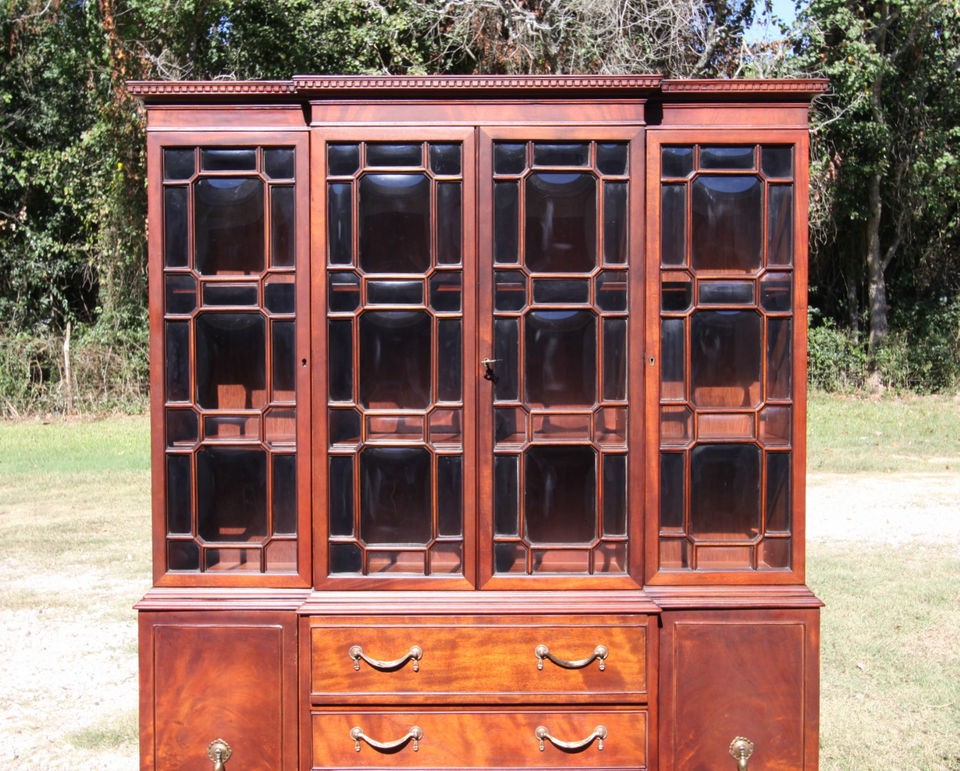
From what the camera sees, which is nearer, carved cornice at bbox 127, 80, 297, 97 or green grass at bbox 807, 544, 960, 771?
carved cornice at bbox 127, 80, 297, 97

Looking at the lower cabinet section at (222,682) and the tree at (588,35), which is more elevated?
the tree at (588,35)

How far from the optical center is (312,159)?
9.02 feet

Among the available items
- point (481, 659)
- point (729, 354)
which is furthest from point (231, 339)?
point (729, 354)

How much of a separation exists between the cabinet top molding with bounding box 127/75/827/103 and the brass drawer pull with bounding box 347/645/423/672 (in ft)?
5.20

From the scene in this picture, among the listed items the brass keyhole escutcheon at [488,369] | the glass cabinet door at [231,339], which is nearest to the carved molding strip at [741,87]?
the brass keyhole escutcheon at [488,369]

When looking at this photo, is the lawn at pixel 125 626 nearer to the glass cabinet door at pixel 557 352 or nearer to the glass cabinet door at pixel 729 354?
the glass cabinet door at pixel 729 354

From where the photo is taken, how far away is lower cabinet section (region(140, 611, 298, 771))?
276 cm

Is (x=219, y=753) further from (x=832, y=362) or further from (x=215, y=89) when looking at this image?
(x=832, y=362)

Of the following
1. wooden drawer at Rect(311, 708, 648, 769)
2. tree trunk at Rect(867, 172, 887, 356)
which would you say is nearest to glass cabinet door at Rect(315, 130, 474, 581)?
wooden drawer at Rect(311, 708, 648, 769)

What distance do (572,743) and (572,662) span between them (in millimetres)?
243

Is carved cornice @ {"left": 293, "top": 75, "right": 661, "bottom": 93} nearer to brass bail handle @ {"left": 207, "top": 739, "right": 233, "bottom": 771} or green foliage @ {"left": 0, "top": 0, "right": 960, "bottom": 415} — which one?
brass bail handle @ {"left": 207, "top": 739, "right": 233, "bottom": 771}

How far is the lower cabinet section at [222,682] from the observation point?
276 centimetres

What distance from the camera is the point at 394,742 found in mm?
2752

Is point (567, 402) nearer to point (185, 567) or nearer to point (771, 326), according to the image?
point (771, 326)
